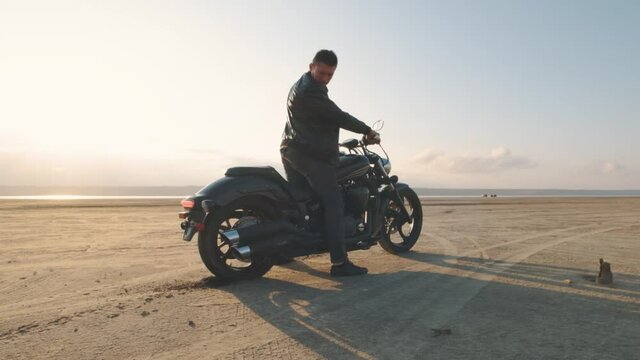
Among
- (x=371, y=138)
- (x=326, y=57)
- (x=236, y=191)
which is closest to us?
(x=236, y=191)

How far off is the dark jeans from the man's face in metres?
0.79

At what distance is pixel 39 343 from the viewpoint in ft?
9.23

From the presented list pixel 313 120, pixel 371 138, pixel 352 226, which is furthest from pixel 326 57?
pixel 352 226

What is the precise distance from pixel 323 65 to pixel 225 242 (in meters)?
2.04

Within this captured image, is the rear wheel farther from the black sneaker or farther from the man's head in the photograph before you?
the man's head

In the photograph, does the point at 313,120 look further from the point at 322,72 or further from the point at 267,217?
the point at 267,217

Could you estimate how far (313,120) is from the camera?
16.1 ft

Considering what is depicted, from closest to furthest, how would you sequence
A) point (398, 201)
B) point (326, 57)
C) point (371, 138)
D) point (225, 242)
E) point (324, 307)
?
point (324, 307)
point (225, 242)
point (326, 57)
point (371, 138)
point (398, 201)

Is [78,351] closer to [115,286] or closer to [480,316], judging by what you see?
[115,286]

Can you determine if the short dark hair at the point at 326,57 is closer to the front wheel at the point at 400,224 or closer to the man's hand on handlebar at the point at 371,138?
the man's hand on handlebar at the point at 371,138

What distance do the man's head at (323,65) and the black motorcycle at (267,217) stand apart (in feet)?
3.57

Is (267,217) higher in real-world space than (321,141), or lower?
lower

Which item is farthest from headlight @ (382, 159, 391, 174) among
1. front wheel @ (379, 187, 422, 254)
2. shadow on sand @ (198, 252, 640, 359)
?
shadow on sand @ (198, 252, 640, 359)

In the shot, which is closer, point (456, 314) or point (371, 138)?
point (456, 314)
